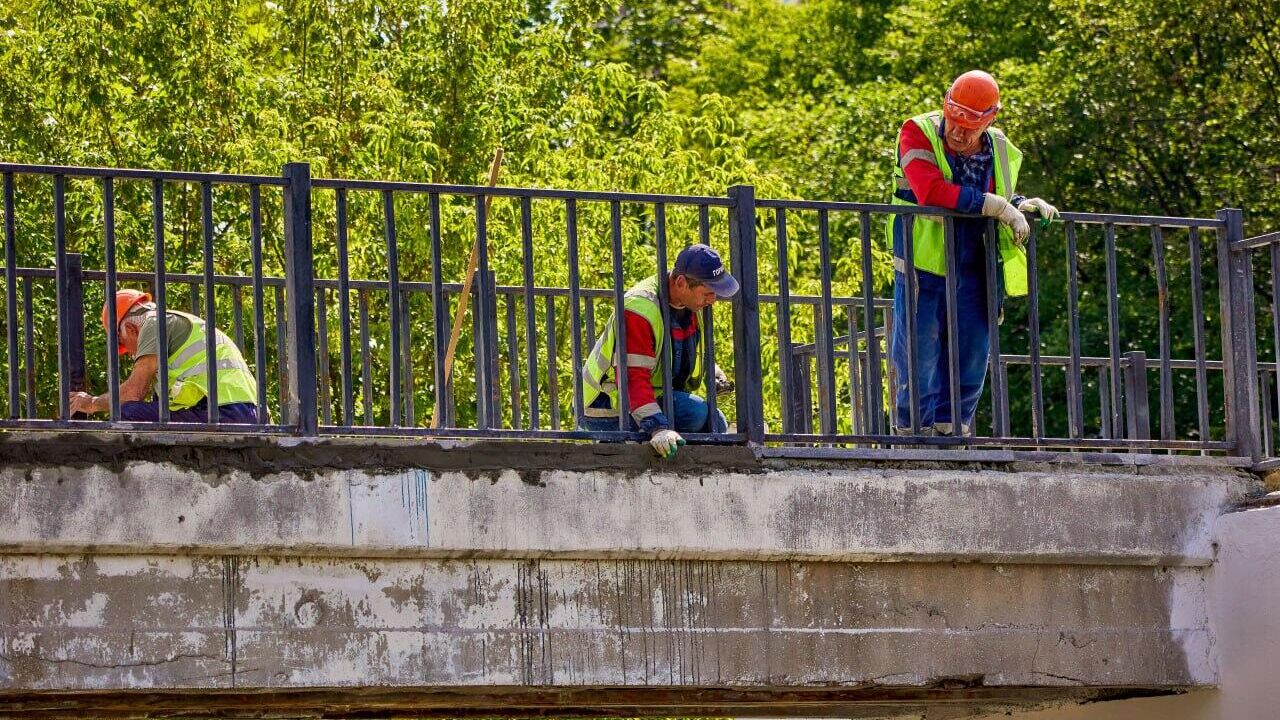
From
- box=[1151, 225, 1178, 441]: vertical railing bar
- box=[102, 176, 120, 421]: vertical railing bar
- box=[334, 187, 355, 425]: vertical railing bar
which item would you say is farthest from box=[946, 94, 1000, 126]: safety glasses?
box=[102, 176, 120, 421]: vertical railing bar

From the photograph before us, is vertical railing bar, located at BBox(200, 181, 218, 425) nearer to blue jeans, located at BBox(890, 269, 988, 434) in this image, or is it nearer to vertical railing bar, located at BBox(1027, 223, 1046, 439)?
blue jeans, located at BBox(890, 269, 988, 434)

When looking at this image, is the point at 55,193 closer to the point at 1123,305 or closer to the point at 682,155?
the point at 682,155

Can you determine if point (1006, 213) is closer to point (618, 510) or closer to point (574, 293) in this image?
point (574, 293)

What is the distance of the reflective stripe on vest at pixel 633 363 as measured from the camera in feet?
27.2

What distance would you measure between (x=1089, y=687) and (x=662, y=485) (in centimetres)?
212

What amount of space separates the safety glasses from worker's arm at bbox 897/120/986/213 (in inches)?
6.8

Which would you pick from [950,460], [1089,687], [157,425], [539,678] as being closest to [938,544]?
[950,460]

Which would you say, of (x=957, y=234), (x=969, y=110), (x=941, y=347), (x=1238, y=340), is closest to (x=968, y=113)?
(x=969, y=110)

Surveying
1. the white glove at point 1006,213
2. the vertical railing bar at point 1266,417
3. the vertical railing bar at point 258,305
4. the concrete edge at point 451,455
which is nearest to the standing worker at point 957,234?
the white glove at point 1006,213

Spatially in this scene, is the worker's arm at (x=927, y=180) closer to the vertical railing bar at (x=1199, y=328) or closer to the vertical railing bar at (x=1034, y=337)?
the vertical railing bar at (x=1034, y=337)

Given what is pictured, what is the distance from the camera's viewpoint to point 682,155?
19250 mm

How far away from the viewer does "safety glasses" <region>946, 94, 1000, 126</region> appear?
9.21 meters

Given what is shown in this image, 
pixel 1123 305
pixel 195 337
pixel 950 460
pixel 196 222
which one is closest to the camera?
pixel 950 460

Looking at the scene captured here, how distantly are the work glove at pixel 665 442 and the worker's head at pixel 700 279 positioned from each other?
59 centimetres
